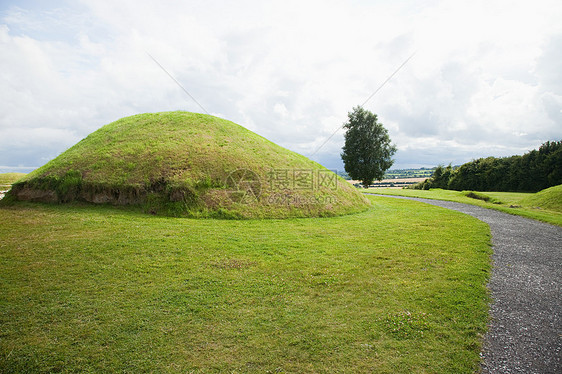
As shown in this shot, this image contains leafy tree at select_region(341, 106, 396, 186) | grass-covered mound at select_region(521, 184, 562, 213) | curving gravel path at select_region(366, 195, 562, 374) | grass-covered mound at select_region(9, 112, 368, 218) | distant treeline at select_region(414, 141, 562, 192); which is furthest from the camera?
leafy tree at select_region(341, 106, 396, 186)

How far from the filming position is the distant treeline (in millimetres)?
46156

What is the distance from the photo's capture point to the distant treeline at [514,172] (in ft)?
151

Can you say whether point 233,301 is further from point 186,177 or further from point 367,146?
point 367,146

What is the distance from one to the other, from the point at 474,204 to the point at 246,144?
24725 mm

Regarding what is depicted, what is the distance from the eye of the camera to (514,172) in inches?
2066

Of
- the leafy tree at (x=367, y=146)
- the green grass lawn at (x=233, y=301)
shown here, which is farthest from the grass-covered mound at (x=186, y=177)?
the leafy tree at (x=367, y=146)

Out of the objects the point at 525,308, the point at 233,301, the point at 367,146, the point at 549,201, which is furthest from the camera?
the point at 367,146

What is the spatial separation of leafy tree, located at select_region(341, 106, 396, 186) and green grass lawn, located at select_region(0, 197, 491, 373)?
3859 centimetres

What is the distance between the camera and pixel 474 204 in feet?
93.1

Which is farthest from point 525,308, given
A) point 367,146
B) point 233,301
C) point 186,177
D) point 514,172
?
point 514,172

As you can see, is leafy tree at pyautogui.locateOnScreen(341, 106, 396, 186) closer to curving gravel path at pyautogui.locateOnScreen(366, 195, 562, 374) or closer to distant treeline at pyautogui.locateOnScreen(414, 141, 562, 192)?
distant treeline at pyautogui.locateOnScreen(414, 141, 562, 192)

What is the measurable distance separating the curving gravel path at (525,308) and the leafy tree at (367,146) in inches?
1485

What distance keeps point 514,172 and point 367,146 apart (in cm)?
2996

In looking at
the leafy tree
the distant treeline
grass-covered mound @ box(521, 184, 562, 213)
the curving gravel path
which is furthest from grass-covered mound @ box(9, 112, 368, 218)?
the distant treeline
